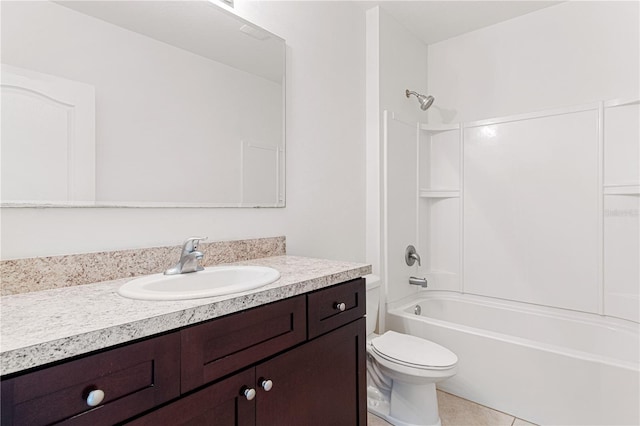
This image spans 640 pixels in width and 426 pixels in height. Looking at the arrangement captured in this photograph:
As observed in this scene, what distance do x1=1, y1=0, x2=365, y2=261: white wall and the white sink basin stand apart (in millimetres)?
210

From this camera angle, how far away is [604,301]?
7.33 ft

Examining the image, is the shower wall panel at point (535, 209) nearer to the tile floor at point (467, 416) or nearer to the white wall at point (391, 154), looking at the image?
the white wall at point (391, 154)

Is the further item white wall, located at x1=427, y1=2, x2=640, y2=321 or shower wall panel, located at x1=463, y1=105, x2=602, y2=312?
shower wall panel, located at x1=463, y1=105, x2=602, y2=312

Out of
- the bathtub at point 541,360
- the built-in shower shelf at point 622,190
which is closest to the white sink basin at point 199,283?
the bathtub at point 541,360

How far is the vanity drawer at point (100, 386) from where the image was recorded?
0.59 m

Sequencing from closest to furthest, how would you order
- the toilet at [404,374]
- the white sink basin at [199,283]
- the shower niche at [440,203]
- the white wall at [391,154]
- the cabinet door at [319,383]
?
the white sink basin at [199,283], the cabinet door at [319,383], the toilet at [404,374], the white wall at [391,154], the shower niche at [440,203]

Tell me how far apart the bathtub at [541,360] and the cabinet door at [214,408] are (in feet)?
5.26

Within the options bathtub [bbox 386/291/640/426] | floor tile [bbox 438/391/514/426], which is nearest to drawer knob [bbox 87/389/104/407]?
floor tile [bbox 438/391/514/426]

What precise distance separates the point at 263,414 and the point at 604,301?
232cm

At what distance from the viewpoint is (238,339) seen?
0.92 m

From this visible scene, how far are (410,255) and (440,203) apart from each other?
21.7 inches

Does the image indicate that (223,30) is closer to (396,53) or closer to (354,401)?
(396,53)

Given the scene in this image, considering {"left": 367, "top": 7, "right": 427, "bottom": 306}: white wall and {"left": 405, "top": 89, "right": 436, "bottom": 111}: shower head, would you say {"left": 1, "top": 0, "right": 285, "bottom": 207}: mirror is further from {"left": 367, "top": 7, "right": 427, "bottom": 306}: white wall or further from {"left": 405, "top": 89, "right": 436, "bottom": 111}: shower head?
{"left": 405, "top": 89, "right": 436, "bottom": 111}: shower head

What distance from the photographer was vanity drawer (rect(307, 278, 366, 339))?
3.77 feet
